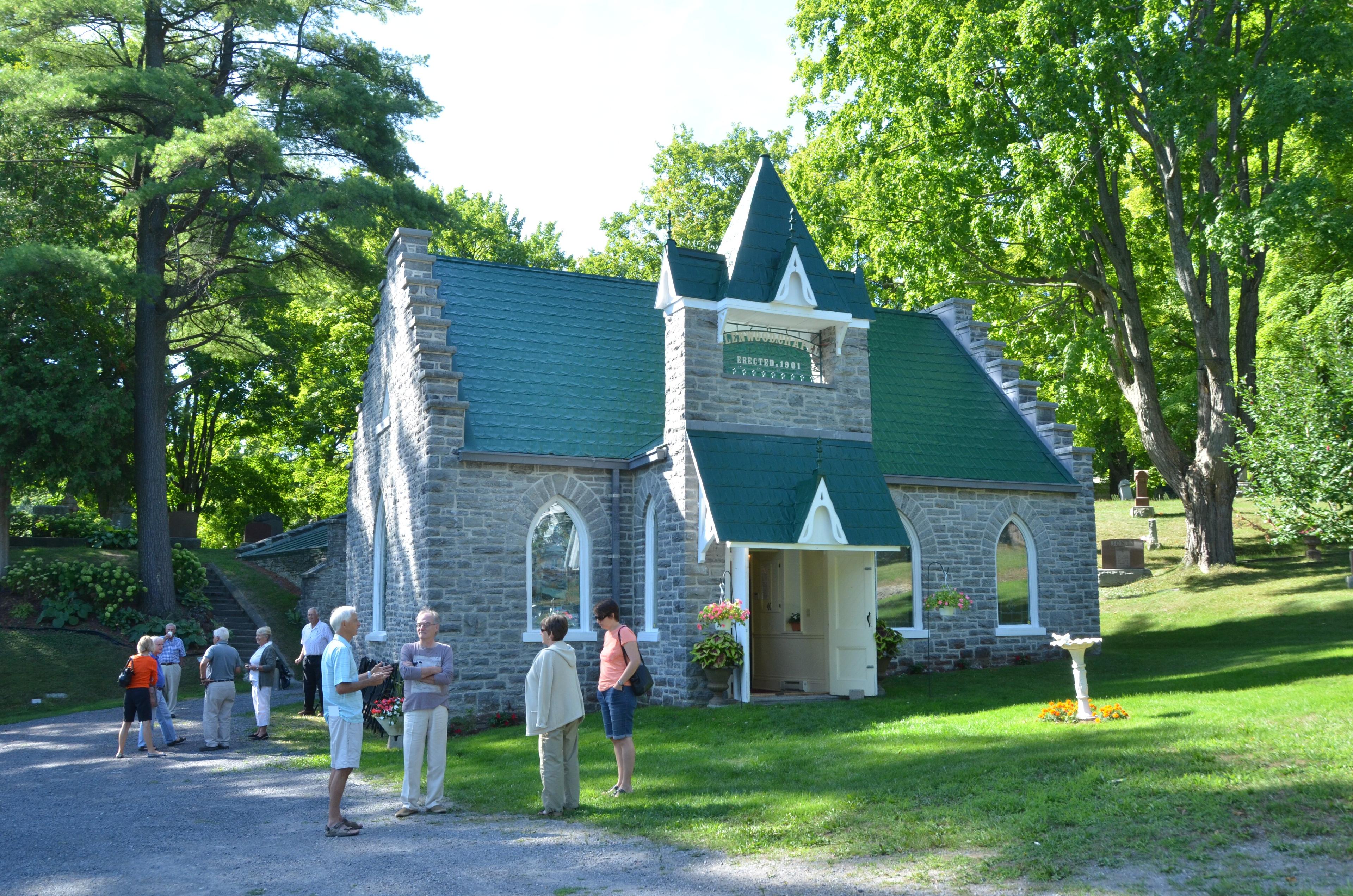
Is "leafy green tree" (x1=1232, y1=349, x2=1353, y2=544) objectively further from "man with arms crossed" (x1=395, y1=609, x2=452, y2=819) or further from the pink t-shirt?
"man with arms crossed" (x1=395, y1=609, x2=452, y2=819)

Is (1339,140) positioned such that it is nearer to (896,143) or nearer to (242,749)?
(896,143)

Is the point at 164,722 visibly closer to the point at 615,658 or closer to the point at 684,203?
the point at 615,658

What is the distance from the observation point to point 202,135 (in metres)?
22.5

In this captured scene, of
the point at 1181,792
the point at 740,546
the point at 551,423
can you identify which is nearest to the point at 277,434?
the point at 551,423

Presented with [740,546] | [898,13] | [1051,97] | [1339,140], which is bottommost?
[740,546]

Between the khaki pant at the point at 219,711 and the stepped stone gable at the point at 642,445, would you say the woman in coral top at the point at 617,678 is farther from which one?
the khaki pant at the point at 219,711

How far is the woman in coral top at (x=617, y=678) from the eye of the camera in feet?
31.4

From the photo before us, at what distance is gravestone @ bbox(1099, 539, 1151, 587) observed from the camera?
2848 centimetres

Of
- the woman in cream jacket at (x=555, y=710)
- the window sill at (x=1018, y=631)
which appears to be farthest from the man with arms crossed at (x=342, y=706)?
the window sill at (x=1018, y=631)

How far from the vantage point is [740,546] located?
15.3 m

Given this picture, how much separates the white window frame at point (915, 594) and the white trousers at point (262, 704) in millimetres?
10500

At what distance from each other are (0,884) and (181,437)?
36285mm

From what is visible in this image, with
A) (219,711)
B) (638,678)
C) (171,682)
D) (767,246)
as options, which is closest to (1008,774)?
(638,678)

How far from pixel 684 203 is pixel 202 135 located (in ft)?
67.9
